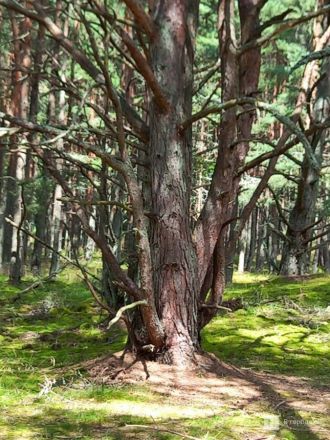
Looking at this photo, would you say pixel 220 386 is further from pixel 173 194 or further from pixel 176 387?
pixel 173 194

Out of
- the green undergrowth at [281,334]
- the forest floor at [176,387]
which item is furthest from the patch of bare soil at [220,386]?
the green undergrowth at [281,334]

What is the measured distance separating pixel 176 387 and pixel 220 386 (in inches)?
14.7

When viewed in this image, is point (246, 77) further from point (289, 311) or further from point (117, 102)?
point (289, 311)

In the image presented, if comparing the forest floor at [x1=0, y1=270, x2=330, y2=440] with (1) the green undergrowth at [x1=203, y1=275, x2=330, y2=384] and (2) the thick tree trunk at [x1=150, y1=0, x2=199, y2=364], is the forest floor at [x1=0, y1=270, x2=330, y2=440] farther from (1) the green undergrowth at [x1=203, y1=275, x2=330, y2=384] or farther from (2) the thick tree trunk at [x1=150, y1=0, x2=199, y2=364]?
(2) the thick tree trunk at [x1=150, y1=0, x2=199, y2=364]

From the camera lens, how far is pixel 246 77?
6.05m

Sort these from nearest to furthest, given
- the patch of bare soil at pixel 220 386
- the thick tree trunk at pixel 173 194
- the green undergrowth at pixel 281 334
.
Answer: the patch of bare soil at pixel 220 386, the thick tree trunk at pixel 173 194, the green undergrowth at pixel 281 334

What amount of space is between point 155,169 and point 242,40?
171cm

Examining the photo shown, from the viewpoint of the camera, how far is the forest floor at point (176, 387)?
341cm

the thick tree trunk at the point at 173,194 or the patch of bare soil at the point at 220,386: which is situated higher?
the thick tree trunk at the point at 173,194

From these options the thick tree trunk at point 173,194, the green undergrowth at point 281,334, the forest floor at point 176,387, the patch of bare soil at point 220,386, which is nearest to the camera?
the forest floor at point 176,387

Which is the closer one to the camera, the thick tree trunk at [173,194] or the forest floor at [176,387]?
the forest floor at [176,387]

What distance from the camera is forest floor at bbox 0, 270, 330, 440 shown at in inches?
134

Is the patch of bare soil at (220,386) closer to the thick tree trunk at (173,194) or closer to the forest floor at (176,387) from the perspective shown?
the forest floor at (176,387)

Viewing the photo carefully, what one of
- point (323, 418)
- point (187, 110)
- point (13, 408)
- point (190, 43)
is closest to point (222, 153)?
point (187, 110)
